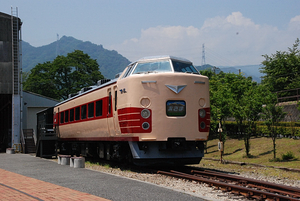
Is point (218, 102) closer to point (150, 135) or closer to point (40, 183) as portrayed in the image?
point (150, 135)

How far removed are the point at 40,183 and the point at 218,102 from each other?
24553mm

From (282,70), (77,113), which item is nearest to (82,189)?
A: (77,113)

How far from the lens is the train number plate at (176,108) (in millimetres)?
11797

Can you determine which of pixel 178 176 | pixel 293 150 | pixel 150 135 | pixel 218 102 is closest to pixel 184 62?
pixel 150 135

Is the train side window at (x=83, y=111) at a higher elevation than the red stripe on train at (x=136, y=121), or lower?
higher

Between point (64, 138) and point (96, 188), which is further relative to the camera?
point (64, 138)

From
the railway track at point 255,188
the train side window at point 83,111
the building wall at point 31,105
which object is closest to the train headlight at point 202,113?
the railway track at point 255,188

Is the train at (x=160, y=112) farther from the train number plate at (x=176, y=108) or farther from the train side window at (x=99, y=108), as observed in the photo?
the train side window at (x=99, y=108)

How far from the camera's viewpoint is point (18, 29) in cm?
2964

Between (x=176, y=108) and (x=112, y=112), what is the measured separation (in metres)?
2.70

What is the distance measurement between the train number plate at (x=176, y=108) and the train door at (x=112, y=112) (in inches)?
84.4

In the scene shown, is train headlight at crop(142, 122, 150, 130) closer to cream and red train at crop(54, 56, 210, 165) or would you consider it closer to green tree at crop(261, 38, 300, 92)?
cream and red train at crop(54, 56, 210, 165)

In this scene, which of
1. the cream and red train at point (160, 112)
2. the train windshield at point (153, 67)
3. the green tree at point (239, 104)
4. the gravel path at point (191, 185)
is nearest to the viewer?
the gravel path at point (191, 185)

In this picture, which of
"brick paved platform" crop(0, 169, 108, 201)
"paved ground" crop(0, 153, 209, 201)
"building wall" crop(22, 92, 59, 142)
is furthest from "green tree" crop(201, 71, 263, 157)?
Answer: "brick paved platform" crop(0, 169, 108, 201)
